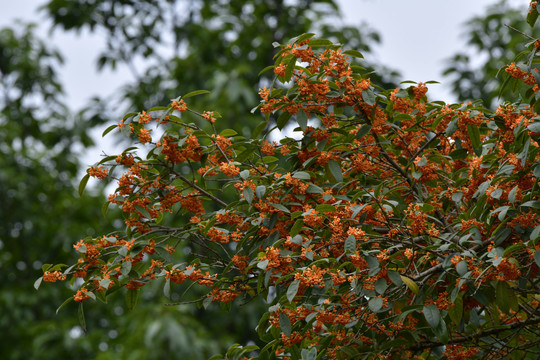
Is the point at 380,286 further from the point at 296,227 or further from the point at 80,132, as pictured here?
the point at 80,132

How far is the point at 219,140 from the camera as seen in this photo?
2.92 meters

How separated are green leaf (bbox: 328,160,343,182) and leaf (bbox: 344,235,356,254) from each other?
14.1 inches

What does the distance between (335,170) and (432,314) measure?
68cm

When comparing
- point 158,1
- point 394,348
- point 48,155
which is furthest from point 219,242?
point 48,155

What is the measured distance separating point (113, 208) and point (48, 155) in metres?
2.63

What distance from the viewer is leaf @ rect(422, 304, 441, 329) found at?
235 cm

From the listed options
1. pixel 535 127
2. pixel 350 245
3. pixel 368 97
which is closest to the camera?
pixel 535 127

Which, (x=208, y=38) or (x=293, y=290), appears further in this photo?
(x=208, y=38)

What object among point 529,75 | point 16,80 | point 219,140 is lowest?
point 219,140

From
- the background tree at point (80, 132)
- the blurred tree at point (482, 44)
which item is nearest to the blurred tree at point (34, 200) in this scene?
the background tree at point (80, 132)

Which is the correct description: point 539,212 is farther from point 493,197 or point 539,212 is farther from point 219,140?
point 219,140

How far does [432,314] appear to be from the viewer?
2377mm

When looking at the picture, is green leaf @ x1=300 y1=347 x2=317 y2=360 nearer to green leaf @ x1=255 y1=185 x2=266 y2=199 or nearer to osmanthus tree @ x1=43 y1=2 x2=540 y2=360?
osmanthus tree @ x1=43 y1=2 x2=540 y2=360

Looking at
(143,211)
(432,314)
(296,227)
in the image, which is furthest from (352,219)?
(143,211)
